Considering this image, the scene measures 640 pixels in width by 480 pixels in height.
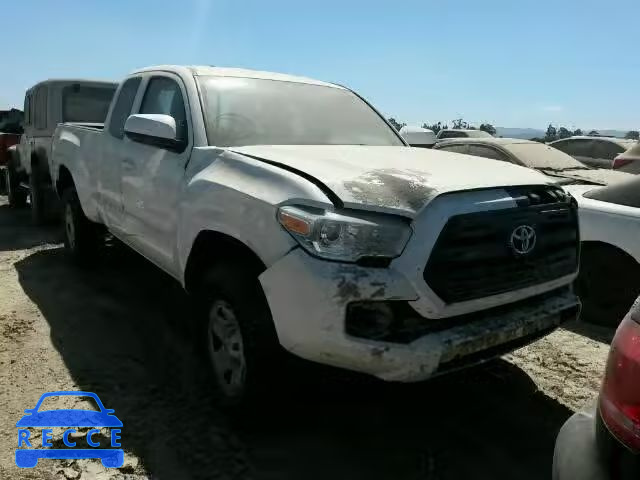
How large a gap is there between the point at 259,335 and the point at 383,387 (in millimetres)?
1190

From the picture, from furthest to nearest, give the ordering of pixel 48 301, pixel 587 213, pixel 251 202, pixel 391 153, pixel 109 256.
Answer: pixel 109 256, pixel 48 301, pixel 587 213, pixel 391 153, pixel 251 202

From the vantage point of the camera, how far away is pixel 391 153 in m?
3.38

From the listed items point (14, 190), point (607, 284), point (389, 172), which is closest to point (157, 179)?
point (389, 172)

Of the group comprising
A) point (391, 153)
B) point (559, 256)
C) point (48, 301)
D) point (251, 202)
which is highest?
point (391, 153)

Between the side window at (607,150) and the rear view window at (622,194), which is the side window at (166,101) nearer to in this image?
the rear view window at (622,194)

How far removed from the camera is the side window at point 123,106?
446cm

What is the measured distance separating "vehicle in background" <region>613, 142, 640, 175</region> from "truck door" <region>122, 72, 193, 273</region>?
230 inches

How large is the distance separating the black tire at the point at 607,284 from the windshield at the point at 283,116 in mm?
1745

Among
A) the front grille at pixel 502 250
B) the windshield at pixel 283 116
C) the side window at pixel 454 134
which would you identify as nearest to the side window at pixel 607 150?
the side window at pixel 454 134

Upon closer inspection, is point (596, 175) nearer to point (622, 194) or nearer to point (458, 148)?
point (458, 148)

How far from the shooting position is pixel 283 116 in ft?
12.1

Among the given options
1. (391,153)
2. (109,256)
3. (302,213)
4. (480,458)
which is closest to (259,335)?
(302,213)

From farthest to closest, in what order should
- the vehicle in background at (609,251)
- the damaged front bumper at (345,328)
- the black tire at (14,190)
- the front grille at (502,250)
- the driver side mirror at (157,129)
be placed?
the black tire at (14,190), the vehicle in background at (609,251), the driver side mirror at (157,129), the front grille at (502,250), the damaged front bumper at (345,328)

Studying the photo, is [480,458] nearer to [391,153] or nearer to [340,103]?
[391,153]
